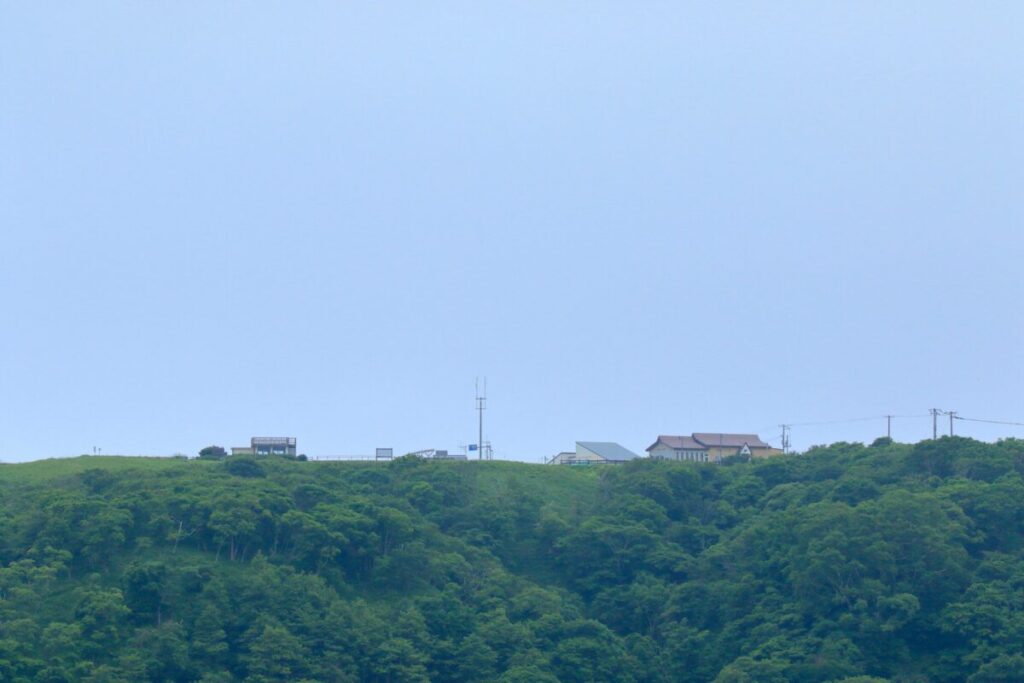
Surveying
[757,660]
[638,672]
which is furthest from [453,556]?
[757,660]

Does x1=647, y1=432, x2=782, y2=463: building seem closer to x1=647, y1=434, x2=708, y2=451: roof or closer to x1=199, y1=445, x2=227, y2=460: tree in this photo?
x1=647, y1=434, x2=708, y2=451: roof

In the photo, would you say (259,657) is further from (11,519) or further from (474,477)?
(474,477)

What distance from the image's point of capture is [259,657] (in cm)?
4203

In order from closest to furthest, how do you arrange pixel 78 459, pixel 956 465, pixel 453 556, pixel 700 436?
1. pixel 453 556
2. pixel 956 465
3. pixel 78 459
4. pixel 700 436

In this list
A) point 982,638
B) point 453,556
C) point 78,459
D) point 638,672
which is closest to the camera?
point 982,638

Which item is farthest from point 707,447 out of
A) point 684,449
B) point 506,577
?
point 506,577

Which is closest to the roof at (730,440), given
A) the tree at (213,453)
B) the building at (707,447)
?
the building at (707,447)

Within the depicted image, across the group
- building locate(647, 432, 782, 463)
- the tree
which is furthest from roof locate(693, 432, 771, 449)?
the tree

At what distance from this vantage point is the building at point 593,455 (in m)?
70.6

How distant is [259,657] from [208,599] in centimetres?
319

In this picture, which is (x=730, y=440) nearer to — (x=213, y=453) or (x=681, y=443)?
(x=681, y=443)

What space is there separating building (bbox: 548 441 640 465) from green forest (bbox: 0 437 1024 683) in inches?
507

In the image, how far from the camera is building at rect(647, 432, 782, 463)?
2837 inches

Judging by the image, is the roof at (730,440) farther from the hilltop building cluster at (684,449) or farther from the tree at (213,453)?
the tree at (213,453)
